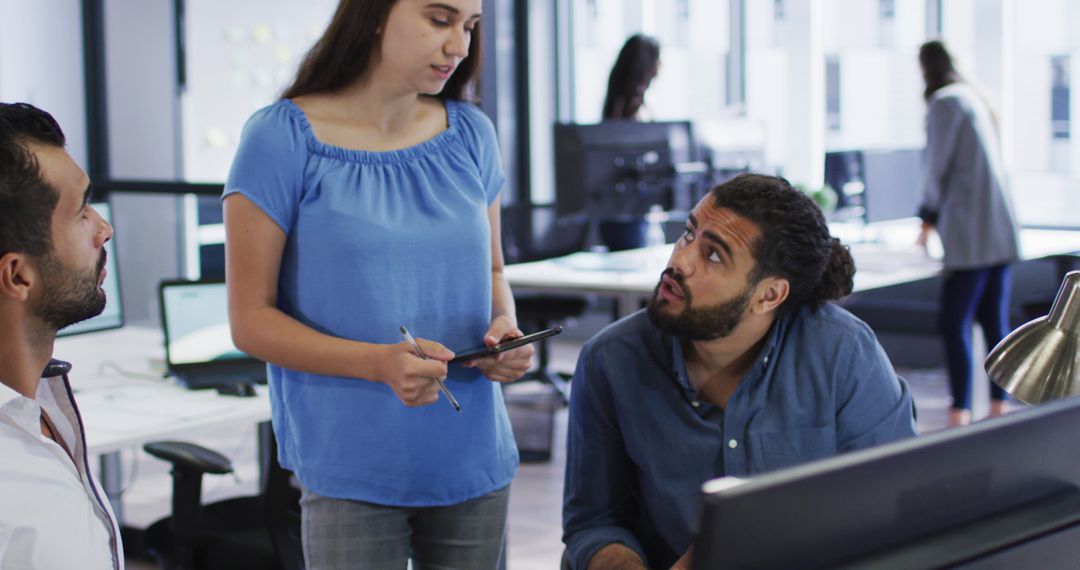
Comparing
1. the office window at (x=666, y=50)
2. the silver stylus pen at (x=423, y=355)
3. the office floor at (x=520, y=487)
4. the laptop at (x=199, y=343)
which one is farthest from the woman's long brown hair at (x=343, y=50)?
the office window at (x=666, y=50)

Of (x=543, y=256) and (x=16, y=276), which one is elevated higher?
(x=16, y=276)

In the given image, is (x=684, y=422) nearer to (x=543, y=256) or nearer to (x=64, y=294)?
(x=64, y=294)

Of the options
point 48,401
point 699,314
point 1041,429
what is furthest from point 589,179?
point 1041,429

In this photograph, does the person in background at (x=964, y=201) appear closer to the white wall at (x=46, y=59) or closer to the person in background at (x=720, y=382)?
the person in background at (x=720, y=382)

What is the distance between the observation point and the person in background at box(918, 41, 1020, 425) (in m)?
4.72

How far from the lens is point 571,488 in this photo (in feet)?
5.92

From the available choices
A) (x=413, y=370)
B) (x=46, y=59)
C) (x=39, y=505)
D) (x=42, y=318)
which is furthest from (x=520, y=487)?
(x=39, y=505)

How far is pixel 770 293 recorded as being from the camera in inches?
71.6

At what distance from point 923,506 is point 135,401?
7.52 ft

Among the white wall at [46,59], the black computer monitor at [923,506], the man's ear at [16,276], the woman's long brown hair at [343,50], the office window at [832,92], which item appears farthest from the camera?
the office window at [832,92]

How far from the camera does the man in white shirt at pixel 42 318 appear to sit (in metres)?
1.12

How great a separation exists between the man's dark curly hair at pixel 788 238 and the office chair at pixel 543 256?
3.30 metres

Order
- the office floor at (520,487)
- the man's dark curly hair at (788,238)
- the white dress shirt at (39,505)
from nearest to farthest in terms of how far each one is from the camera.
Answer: the white dress shirt at (39,505), the man's dark curly hair at (788,238), the office floor at (520,487)

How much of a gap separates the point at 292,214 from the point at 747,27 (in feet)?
20.2
